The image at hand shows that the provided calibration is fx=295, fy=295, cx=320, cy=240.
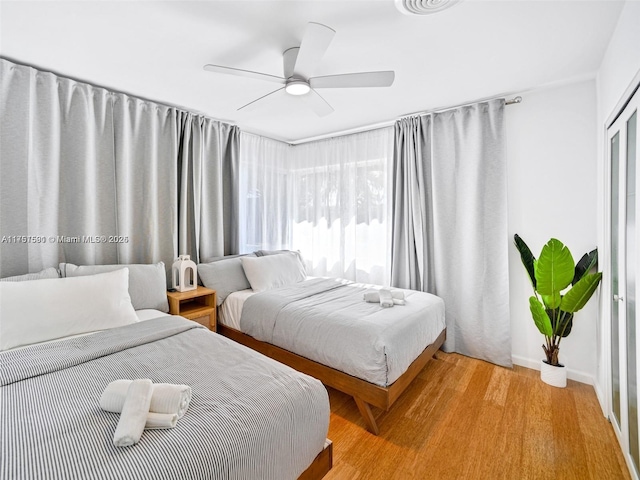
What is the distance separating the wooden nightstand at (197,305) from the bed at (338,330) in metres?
0.14

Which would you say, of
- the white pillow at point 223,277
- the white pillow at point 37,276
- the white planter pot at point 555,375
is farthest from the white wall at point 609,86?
the white pillow at point 37,276

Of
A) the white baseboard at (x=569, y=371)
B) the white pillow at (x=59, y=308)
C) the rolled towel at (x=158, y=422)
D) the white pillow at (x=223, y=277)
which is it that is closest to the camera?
the rolled towel at (x=158, y=422)

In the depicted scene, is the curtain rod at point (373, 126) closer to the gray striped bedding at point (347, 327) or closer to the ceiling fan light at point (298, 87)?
the ceiling fan light at point (298, 87)

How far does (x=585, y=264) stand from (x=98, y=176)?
14.4 feet

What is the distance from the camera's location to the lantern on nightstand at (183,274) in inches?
116

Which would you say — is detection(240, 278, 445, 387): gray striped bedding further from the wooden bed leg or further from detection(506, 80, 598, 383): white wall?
detection(506, 80, 598, 383): white wall

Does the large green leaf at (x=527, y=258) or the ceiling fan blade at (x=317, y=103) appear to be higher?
the ceiling fan blade at (x=317, y=103)

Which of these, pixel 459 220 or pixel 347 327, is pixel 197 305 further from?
pixel 459 220

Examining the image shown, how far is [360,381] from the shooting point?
2.05 m

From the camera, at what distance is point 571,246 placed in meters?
2.69

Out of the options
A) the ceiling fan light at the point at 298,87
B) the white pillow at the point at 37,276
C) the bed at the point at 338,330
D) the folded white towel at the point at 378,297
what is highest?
the ceiling fan light at the point at 298,87

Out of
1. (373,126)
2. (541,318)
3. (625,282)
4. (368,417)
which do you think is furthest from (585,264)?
(373,126)

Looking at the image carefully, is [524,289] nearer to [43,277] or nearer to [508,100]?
[508,100]

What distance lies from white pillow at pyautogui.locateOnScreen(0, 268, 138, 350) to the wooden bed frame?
1.19 m
